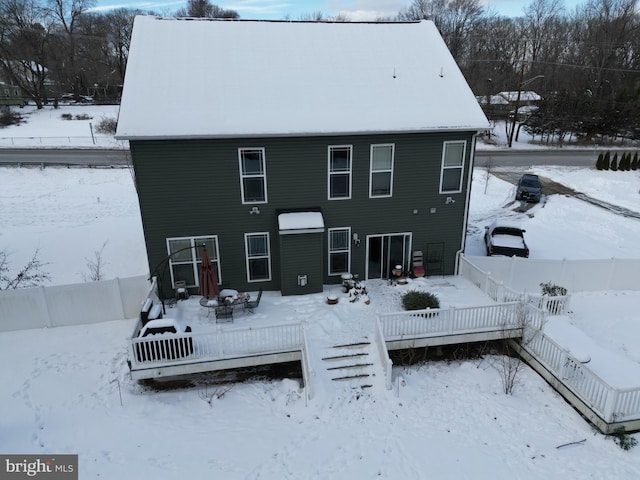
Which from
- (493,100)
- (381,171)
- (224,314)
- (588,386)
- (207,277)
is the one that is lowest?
(588,386)

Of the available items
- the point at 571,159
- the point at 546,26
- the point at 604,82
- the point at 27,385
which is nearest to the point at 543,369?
the point at 27,385

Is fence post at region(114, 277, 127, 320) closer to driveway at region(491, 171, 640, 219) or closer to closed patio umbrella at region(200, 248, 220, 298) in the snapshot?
closed patio umbrella at region(200, 248, 220, 298)

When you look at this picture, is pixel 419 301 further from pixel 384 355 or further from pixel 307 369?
pixel 307 369

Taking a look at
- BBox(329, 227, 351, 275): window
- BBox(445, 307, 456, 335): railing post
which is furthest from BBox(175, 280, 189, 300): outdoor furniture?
BBox(445, 307, 456, 335): railing post

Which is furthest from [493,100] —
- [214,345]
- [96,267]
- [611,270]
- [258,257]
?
[214,345]

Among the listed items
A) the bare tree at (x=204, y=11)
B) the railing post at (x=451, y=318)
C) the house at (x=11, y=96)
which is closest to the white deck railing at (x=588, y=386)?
the railing post at (x=451, y=318)
